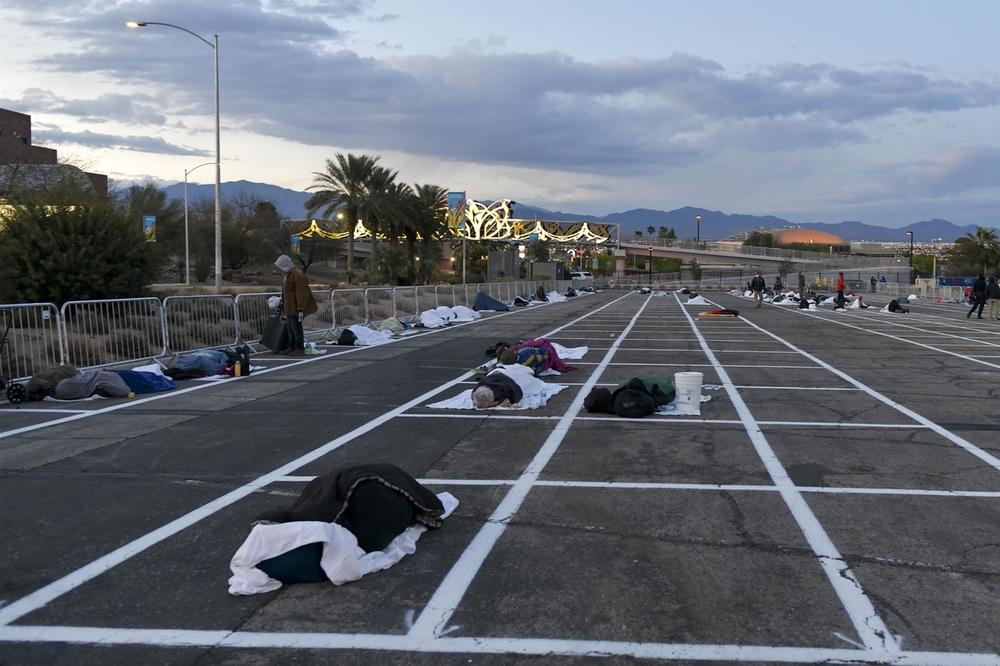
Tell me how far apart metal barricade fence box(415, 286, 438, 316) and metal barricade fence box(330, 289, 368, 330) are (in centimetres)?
396

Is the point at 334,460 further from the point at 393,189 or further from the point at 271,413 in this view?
the point at 393,189

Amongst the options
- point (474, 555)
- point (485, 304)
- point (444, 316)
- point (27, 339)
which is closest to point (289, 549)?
point (474, 555)

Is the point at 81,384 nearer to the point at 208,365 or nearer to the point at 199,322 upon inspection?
the point at 208,365

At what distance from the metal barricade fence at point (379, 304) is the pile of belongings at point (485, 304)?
31.3ft

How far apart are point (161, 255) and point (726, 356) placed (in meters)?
15.9

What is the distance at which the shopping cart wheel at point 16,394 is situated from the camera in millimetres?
11781

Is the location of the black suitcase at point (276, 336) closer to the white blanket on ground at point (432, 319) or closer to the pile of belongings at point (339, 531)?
the white blanket on ground at point (432, 319)

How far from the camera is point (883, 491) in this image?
7238mm

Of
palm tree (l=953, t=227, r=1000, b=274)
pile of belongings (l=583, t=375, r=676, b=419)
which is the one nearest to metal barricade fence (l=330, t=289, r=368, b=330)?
pile of belongings (l=583, t=375, r=676, b=419)

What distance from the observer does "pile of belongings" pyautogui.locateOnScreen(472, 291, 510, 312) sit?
3691 cm

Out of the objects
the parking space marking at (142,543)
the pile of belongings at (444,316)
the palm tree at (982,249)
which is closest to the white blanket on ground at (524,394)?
the parking space marking at (142,543)

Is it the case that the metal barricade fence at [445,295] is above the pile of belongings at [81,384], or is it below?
above

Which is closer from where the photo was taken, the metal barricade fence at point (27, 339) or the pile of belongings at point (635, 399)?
the pile of belongings at point (635, 399)

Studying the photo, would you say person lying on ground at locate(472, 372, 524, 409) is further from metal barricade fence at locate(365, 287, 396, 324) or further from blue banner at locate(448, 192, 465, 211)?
blue banner at locate(448, 192, 465, 211)
